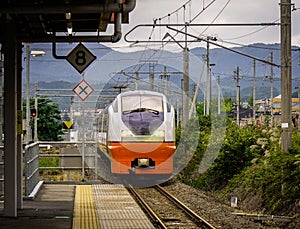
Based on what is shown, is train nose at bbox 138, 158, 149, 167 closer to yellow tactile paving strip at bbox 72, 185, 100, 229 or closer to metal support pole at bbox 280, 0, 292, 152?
yellow tactile paving strip at bbox 72, 185, 100, 229

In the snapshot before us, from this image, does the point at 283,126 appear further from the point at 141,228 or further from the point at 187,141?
the point at 187,141

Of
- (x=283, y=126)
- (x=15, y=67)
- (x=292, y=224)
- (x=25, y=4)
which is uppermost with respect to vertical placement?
(x=25, y=4)

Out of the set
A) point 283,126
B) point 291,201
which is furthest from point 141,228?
point 283,126

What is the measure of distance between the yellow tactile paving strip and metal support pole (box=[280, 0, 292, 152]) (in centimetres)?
474

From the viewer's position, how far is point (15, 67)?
39.1 ft

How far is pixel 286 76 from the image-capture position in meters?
16.1

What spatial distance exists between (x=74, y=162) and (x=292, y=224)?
8.57 m

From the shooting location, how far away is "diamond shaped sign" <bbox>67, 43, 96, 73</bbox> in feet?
47.0

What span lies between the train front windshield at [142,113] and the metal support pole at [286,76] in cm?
514

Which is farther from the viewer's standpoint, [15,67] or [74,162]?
[74,162]

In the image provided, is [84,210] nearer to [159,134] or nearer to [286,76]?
[286,76]

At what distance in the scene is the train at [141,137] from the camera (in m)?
20.2

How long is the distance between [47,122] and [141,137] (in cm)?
3990

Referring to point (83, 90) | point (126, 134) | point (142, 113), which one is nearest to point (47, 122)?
point (142, 113)
